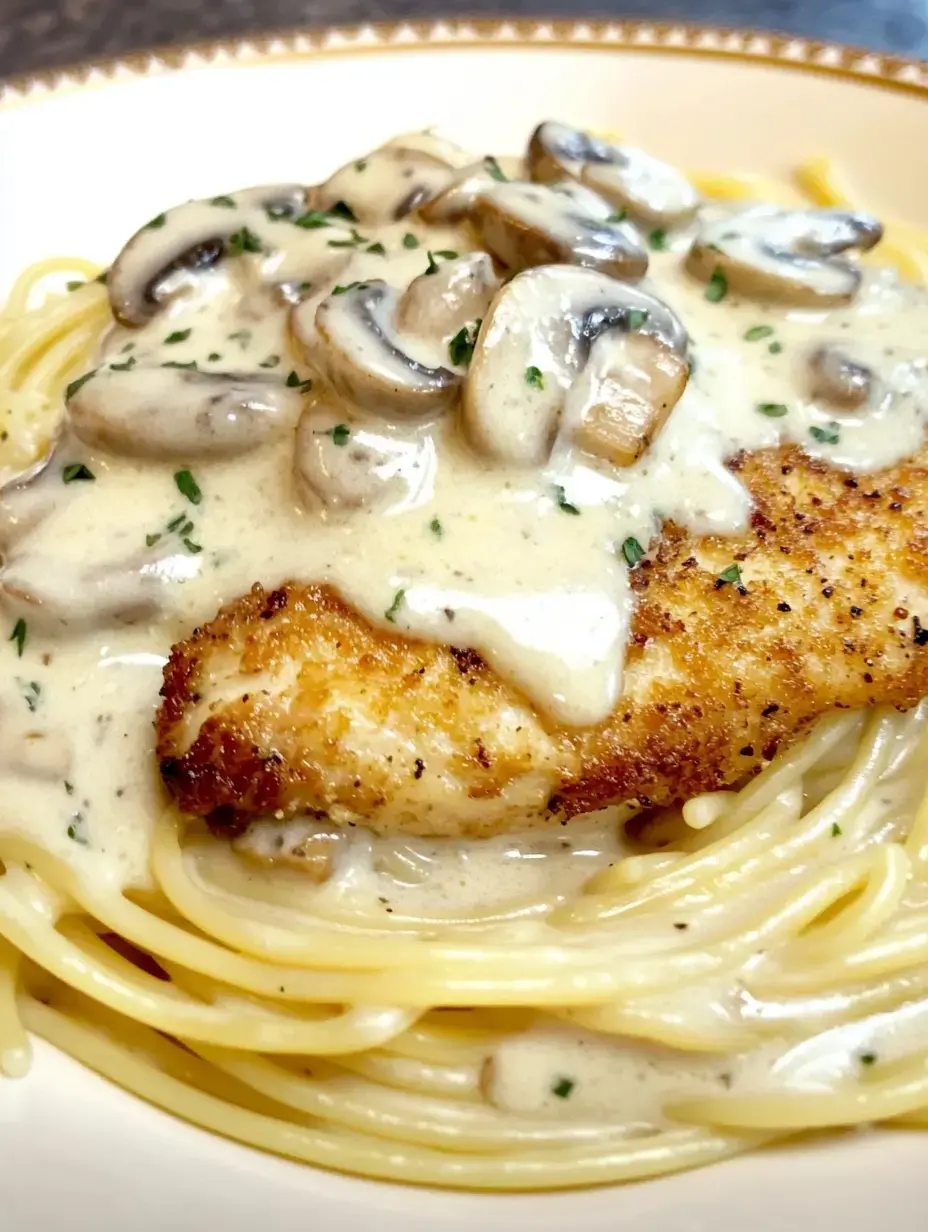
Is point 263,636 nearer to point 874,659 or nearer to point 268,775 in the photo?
point 268,775

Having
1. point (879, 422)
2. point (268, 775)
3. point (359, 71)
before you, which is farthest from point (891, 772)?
point (359, 71)

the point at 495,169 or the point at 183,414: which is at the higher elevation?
the point at 495,169

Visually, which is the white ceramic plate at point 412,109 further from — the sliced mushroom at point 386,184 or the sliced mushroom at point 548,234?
the sliced mushroom at point 548,234

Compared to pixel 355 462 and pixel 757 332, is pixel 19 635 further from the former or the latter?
pixel 757 332

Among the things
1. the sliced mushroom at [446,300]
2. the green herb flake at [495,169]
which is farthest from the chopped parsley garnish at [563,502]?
the green herb flake at [495,169]

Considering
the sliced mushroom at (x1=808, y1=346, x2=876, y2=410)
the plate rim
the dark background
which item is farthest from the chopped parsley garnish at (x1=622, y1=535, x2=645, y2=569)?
the dark background

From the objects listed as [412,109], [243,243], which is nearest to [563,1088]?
[243,243]

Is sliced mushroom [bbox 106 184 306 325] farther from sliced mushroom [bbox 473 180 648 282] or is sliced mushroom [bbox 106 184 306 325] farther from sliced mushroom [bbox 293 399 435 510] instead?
sliced mushroom [bbox 293 399 435 510]

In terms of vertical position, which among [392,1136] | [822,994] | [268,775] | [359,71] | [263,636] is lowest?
[392,1136]
